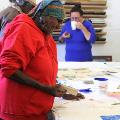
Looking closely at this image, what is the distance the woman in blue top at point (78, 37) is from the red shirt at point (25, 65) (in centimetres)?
279

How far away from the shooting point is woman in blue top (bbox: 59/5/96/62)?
14.9ft

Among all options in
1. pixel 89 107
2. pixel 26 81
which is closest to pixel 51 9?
pixel 26 81

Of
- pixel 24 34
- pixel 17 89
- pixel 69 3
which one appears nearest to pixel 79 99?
pixel 17 89

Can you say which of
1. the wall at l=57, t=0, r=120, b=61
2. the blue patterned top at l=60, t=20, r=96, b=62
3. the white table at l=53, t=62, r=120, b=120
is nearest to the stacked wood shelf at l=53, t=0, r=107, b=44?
the wall at l=57, t=0, r=120, b=61

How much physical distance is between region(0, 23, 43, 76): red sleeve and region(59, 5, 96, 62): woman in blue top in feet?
9.46

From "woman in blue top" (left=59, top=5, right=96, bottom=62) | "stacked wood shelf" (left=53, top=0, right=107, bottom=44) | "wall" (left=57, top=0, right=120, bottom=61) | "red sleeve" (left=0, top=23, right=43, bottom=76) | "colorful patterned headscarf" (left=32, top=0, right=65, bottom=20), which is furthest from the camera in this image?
"wall" (left=57, top=0, right=120, bottom=61)

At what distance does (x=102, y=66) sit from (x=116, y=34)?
2.13 m

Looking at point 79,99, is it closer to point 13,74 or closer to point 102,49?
point 13,74

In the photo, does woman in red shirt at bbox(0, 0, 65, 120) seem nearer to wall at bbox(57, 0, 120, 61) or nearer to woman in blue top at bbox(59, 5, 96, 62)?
woman in blue top at bbox(59, 5, 96, 62)

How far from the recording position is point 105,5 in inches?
220

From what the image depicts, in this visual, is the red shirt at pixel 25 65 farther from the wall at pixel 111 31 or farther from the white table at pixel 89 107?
the wall at pixel 111 31

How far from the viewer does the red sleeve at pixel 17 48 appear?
5.16 ft

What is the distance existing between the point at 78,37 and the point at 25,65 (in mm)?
3014

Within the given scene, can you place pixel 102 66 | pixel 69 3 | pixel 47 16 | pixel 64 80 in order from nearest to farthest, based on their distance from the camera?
pixel 47 16
pixel 64 80
pixel 102 66
pixel 69 3
